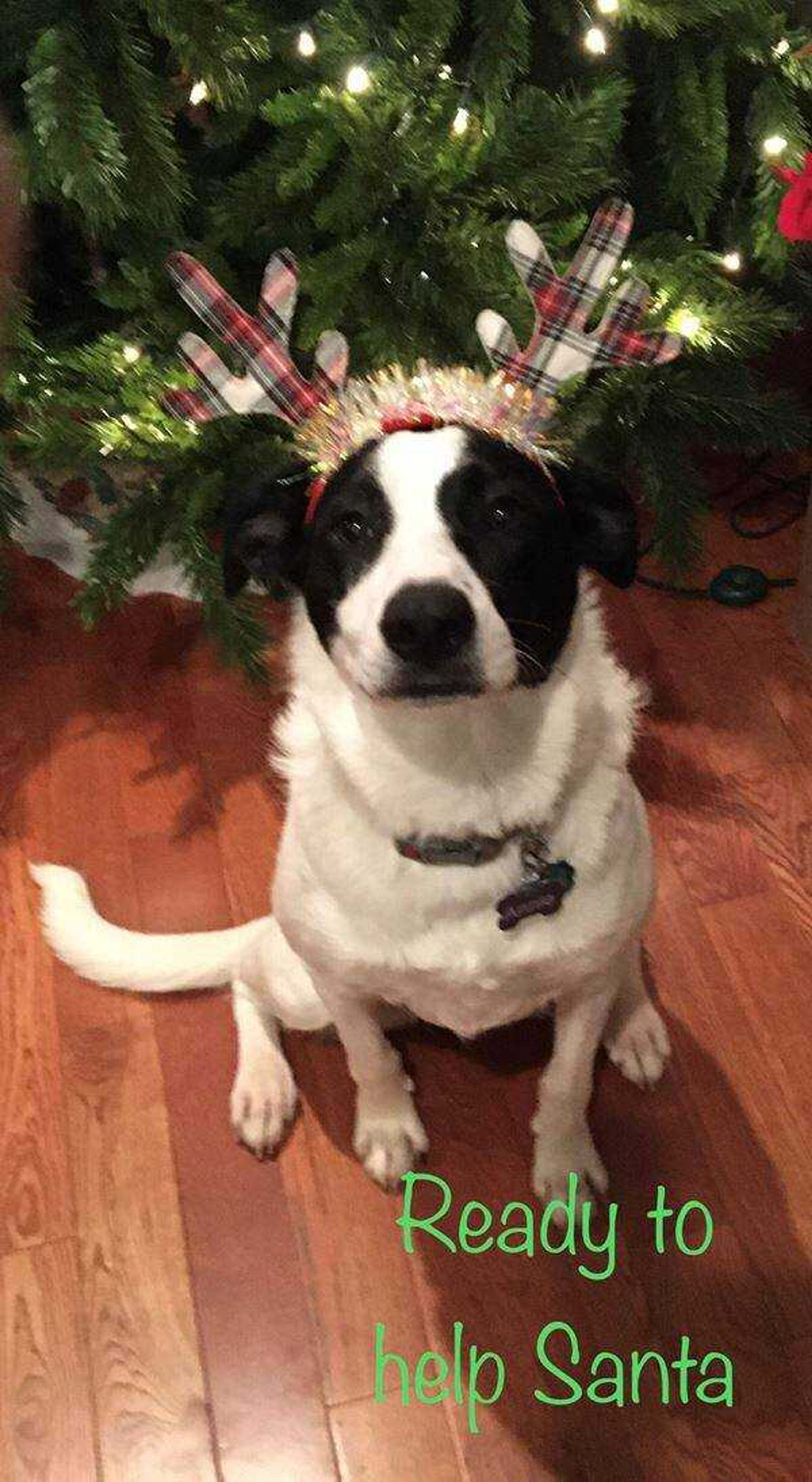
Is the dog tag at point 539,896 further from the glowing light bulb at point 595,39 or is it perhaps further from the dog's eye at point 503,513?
the glowing light bulb at point 595,39

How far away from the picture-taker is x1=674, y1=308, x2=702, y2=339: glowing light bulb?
149cm

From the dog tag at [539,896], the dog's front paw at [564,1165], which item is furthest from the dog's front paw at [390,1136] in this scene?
the dog tag at [539,896]

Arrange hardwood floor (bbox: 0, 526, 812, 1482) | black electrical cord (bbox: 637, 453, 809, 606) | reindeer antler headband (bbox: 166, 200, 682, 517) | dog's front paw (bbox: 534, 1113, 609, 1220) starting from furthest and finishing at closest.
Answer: black electrical cord (bbox: 637, 453, 809, 606)
dog's front paw (bbox: 534, 1113, 609, 1220)
hardwood floor (bbox: 0, 526, 812, 1482)
reindeer antler headband (bbox: 166, 200, 682, 517)

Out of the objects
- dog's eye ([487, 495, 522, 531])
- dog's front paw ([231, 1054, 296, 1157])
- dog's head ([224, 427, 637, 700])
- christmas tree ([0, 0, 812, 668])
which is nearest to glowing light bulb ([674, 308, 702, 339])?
christmas tree ([0, 0, 812, 668])

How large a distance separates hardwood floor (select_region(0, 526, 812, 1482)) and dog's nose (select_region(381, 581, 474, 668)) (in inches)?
30.9

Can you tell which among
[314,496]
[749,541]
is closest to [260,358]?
[314,496]

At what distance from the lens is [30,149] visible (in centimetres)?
143

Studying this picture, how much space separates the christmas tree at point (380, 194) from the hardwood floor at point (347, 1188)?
1.26 ft

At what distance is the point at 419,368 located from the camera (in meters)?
1.13

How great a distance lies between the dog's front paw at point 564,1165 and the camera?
1.33 metres

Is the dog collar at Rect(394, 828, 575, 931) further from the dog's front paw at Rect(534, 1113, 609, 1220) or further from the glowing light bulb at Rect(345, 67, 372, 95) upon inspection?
the glowing light bulb at Rect(345, 67, 372, 95)

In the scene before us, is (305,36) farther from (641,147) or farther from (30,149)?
(641,147)

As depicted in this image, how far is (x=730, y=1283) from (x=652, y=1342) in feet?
0.36

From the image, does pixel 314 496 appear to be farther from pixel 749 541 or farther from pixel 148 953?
pixel 749 541
